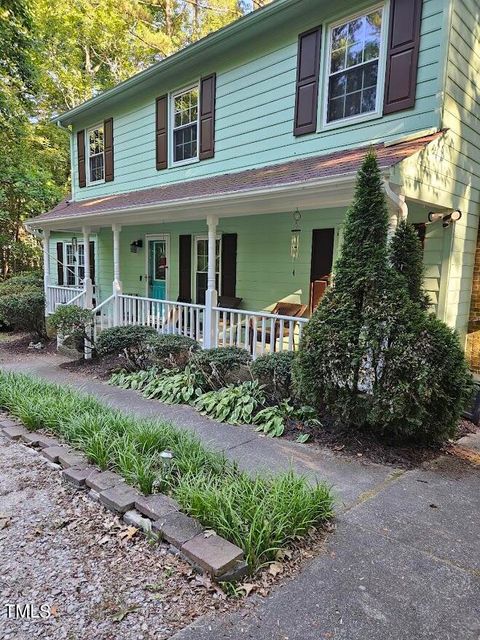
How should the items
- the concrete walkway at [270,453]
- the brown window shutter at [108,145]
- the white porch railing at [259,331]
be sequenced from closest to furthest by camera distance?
the concrete walkway at [270,453], the white porch railing at [259,331], the brown window shutter at [108,145]

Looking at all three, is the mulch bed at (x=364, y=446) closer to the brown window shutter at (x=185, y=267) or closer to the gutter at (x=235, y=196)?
the gutter at (x=235, y=196)

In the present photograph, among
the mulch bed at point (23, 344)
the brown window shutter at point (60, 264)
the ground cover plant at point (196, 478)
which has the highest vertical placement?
the brown window shutter at point (60, 264)

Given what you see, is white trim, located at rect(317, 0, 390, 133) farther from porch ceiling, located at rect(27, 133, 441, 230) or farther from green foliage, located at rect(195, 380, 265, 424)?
green foliage, located at rect(195, 380, 265, 424)

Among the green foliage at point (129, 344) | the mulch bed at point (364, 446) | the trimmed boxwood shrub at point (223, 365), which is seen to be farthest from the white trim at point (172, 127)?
the mulch bed at point (364, 446)

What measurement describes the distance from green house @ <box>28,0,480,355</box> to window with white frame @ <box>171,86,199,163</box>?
0.04 metres

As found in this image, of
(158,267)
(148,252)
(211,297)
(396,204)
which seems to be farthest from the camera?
(148,252)

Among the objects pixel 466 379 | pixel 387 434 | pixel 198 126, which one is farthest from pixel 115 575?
pixel 198 126

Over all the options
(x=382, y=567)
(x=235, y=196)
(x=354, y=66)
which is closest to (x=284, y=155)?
(x=354, y=66)

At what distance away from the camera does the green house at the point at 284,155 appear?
5.48 meters

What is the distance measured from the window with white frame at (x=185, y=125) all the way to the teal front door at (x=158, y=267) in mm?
2155

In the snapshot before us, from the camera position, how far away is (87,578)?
228 centimetres

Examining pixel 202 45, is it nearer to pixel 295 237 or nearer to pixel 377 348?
pixel 295 237

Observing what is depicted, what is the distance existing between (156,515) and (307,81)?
6.58 m

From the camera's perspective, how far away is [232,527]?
2.50 meters
